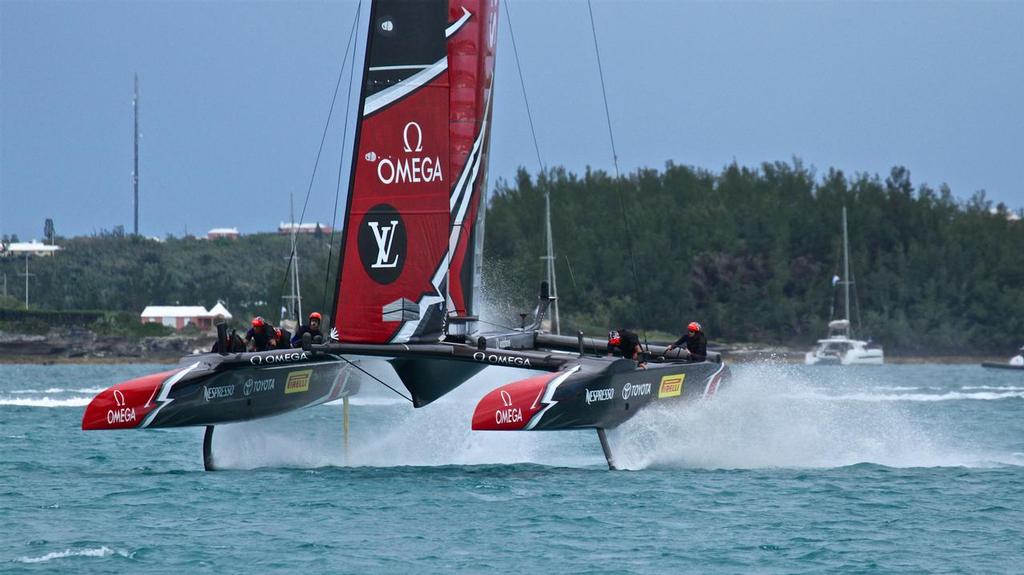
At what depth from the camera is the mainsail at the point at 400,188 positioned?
43.3 feet

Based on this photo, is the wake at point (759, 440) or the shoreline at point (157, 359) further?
the shoreline at point (157, 359)

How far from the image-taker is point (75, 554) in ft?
31.7

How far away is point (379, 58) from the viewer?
13312 millimetres

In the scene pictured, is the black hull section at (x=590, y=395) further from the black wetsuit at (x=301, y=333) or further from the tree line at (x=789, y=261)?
the tree line at (x=789, y=261)

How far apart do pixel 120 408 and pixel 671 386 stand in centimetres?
482

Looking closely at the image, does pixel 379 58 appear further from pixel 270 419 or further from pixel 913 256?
pixel 913 256

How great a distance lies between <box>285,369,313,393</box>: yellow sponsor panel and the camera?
14180mm

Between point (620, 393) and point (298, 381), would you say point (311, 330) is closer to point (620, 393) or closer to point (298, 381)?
point (298, 381)

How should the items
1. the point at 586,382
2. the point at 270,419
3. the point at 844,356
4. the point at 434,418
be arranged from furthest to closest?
the point at 844,356, the point at 434,418, the point at 270,419, the point at 586,382

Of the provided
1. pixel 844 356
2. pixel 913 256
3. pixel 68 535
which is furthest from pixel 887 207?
pixel 68 535

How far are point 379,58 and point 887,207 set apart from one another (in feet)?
154

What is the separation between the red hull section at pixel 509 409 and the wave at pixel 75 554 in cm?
353

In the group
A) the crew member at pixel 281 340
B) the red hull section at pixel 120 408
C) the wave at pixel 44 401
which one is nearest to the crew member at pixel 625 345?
the crew member at pixel 281 340

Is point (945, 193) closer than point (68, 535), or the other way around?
point (68, 535)
